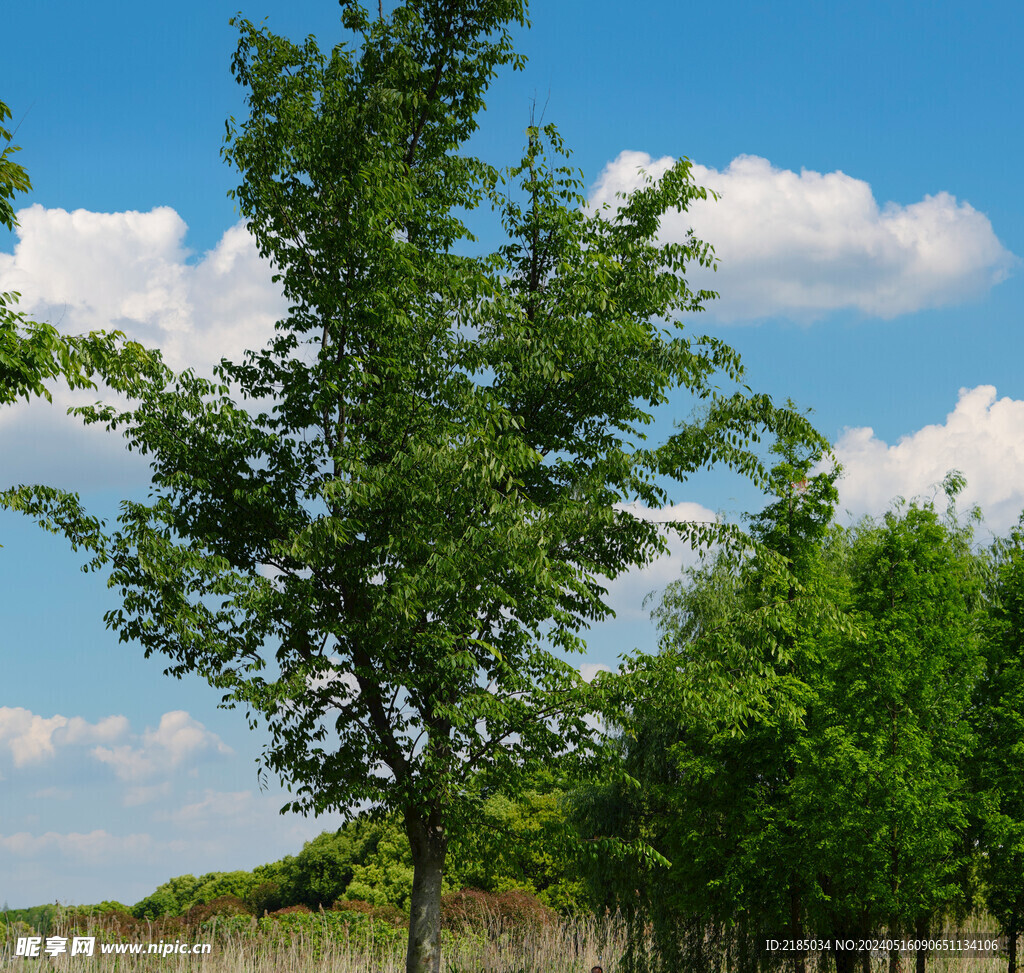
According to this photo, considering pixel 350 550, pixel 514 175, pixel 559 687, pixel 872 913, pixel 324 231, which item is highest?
pixel 514 175

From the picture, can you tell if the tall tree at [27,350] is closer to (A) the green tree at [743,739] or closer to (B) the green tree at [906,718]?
(A) the green tree at [743,739]

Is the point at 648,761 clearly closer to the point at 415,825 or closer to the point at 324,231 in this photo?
the point at 415,825

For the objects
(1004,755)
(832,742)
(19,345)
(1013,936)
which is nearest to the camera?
(19,345)

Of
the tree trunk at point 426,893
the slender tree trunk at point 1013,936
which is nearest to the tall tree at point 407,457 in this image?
the tree trunk at point 426,893

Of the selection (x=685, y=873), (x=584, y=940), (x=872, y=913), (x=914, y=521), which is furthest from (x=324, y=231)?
(x=584, y=940)

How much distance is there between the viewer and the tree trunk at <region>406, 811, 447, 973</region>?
13477mm

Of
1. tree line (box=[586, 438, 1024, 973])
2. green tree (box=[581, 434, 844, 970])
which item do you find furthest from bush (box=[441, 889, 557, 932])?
tree line (box=[586, 438, 1024, 973])

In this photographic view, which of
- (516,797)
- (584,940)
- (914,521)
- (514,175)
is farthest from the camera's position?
(584,940)

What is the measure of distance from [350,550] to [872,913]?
11.1 m

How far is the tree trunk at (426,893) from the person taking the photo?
531 inches

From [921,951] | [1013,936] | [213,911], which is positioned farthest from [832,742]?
[213,911]

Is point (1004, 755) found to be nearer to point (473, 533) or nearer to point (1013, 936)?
Answer: point (1013, 936)

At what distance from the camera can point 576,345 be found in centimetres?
1379

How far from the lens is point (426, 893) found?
13.8m
